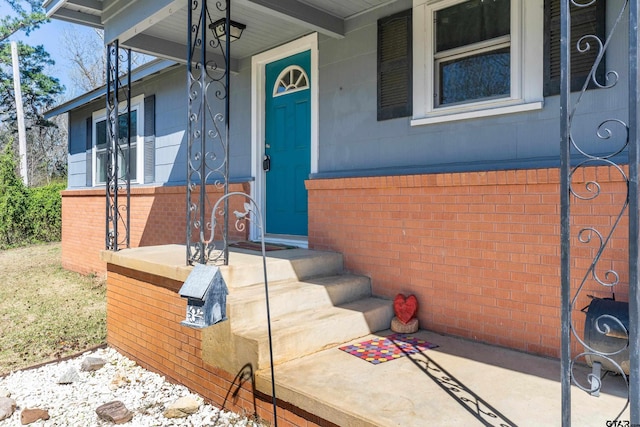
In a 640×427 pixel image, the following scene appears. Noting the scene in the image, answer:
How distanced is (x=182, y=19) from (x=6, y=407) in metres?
4.07

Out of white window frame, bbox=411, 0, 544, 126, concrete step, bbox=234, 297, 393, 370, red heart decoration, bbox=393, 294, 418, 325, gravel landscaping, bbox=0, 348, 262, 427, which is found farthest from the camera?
red heart decoration, bbox=393, 294, 418, 325

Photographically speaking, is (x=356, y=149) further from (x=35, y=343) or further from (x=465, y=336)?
(x=35, y=343)

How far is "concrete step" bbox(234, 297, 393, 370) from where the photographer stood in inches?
121

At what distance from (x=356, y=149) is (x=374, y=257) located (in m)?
1.14

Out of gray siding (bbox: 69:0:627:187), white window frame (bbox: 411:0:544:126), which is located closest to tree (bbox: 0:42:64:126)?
gray siding (bbox: 69:0:627:187)

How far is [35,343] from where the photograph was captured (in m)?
5.02

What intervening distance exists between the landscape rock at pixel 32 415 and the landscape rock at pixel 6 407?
148 millimetres

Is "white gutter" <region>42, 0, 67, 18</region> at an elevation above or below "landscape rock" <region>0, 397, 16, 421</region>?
above

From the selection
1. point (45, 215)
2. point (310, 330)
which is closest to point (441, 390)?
point (310, 330)

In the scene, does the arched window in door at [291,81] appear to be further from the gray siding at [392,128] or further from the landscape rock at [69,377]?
the landscape rock at [69,377]

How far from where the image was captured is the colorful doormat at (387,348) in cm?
323

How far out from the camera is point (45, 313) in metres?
6.15

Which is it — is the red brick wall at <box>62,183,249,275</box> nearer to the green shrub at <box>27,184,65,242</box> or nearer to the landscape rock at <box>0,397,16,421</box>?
the landscape rock at <box>0,397,16,421</box>

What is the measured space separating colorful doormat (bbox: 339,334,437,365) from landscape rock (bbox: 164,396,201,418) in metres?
1.21
